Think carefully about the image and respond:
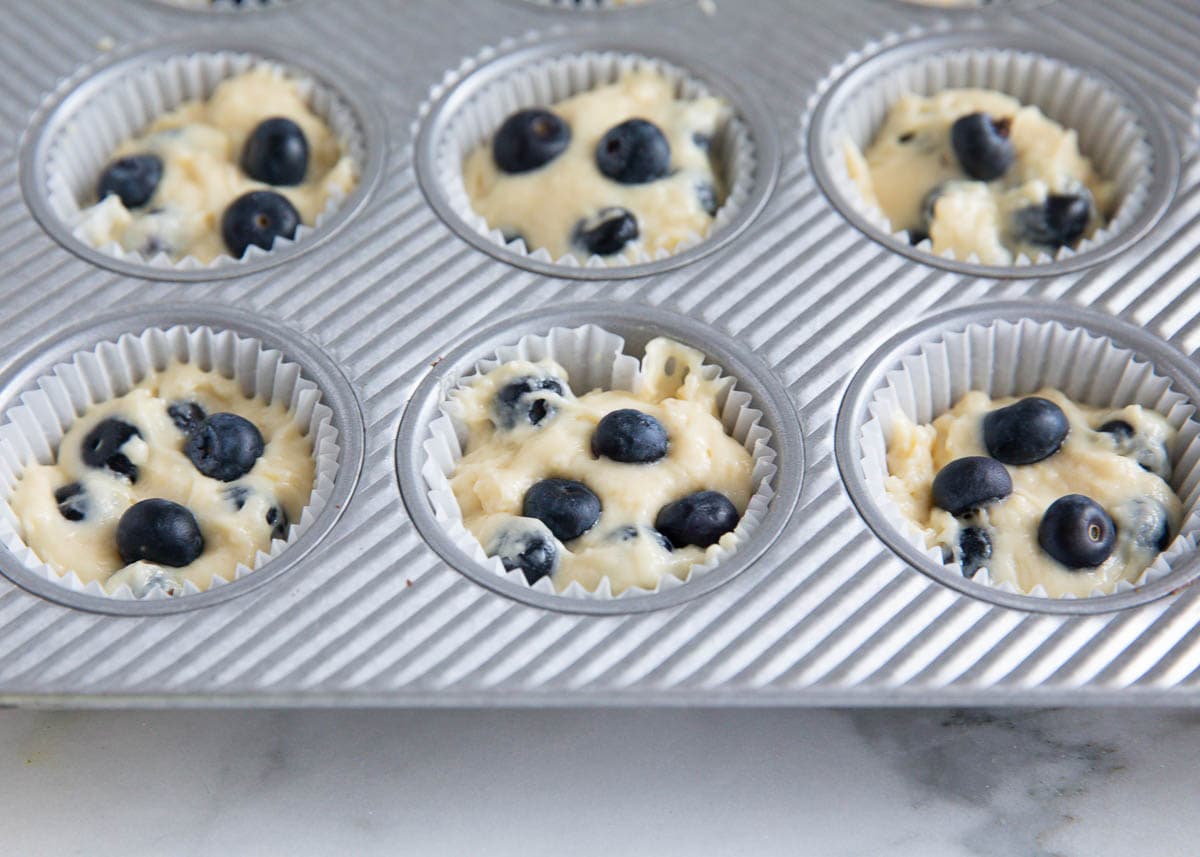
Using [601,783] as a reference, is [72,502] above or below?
above

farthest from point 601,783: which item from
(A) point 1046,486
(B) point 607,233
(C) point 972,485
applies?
(B) point 607,233

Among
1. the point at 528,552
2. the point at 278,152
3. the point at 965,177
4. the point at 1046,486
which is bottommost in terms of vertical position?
the point at 1046,486

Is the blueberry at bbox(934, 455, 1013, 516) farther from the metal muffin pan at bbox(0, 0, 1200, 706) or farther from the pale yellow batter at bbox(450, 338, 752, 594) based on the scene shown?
the pale yellow batter at bbox(450, 338, 752, 594)

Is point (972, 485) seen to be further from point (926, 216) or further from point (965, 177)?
point (965, 177)

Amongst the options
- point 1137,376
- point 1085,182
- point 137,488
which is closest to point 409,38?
point 137,488

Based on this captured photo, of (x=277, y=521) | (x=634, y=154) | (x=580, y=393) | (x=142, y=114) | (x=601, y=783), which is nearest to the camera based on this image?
(x=601, y=783)

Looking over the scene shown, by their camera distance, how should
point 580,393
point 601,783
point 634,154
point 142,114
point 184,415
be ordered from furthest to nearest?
point 142,114, point 634,154, point 580,393, point 184,415, point 601,783

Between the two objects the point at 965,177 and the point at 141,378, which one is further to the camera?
the point at 965,177
